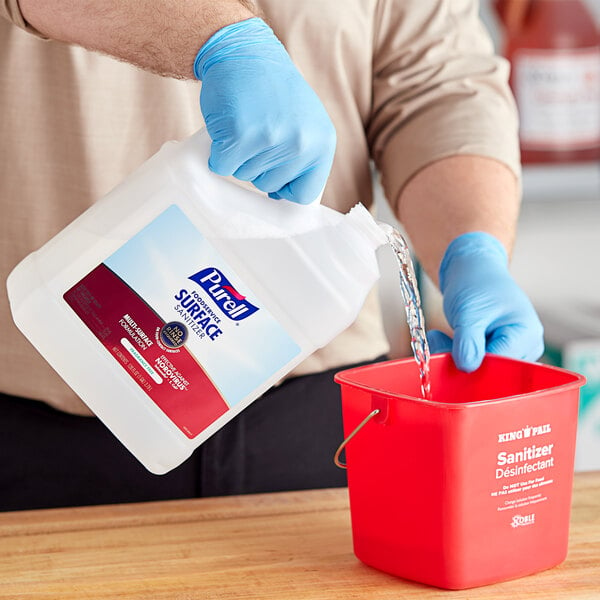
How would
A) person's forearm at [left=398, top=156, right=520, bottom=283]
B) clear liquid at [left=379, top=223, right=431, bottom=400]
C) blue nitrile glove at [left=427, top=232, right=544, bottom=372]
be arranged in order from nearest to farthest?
clear liquid at [left=379, top=223, right=431, bottom=400], blue nitrile glove at [left=427, top=232, right=544, bottom=372], person's forearm at [left=398, top=156, right=520, bottom=283]

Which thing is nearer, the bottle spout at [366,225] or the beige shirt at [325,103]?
the bottle spout at [366,225]

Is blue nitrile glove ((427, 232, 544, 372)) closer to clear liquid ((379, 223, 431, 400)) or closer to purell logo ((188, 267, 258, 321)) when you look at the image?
clear liquid ((379, 223, 431, 400))

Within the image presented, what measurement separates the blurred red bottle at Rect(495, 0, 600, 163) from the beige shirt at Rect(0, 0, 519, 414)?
0.43 m

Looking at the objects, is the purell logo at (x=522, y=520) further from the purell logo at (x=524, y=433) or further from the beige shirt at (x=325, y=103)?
the beige shirt at (x=325, y=103)

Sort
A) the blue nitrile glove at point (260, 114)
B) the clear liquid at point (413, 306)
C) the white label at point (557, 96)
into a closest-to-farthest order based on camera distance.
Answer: the blue nitrile glove at point (260, 114) < the clear liquid at point (413, 306) < the white label at point (557, 96)

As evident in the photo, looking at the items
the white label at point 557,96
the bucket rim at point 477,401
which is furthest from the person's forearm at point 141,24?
the white label at point 557,96

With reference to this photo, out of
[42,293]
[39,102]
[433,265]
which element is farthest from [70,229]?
[433,265]

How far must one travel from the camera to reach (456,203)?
1.02 metres

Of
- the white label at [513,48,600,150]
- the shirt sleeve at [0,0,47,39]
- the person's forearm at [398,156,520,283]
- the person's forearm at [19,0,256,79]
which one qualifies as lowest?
the white label at [513,48,600,150]

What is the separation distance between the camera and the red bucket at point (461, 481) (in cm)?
68

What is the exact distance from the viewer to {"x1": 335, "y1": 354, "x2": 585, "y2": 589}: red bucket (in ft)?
2.23

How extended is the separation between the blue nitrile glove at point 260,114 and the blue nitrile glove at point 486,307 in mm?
254

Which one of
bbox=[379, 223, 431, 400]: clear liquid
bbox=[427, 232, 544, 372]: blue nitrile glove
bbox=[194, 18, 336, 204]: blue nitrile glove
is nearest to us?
bbox=[194, 18, 336, 204]: blue nitrile glove

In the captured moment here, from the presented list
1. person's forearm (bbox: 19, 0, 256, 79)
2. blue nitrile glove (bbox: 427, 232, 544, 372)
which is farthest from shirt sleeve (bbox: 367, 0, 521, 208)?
person's forearm (bbox: 19, 0, 256, 79)
